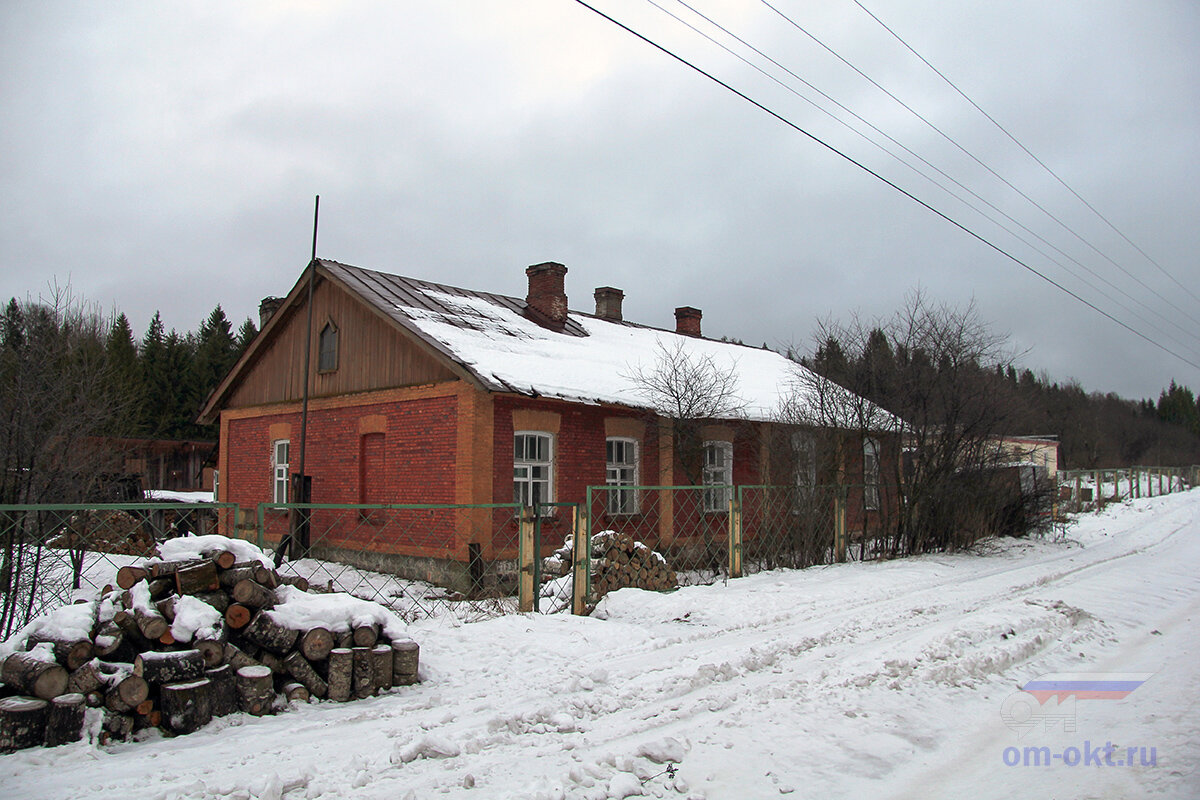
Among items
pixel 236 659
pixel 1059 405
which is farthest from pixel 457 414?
pixel 1059 405

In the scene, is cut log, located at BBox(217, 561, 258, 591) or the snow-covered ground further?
cut log, located at BBox(217, 561, 258, 591)

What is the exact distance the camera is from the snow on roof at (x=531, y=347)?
1254 cm

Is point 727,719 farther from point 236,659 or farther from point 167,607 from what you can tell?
point 167,607

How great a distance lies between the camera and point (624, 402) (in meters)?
13.3

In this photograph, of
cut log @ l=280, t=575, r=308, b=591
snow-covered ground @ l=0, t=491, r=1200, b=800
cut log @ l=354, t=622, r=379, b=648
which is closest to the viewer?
snow-covered ground @ l=0, t=491, r=1200, b=800

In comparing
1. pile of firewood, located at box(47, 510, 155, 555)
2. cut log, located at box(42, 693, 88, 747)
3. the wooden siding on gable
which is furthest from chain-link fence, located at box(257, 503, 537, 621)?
cut log, located at box(42, 693, 88, 747)

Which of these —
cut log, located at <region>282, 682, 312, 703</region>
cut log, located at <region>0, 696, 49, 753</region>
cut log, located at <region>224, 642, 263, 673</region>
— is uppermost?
cut log, located at <region>224, 642, 263, 673</region>

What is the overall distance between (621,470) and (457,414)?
3.67 metres

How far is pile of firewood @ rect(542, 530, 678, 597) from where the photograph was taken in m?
9.00

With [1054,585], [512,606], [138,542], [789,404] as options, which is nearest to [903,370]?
[789,404]

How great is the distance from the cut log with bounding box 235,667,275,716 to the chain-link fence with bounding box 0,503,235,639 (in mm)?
1416

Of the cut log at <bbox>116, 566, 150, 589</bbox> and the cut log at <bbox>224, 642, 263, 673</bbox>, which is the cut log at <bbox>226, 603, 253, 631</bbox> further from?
the cut log at <bbox>116, 566, 150, 589</bbox>

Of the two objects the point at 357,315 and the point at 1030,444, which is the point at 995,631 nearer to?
the point at 357,315

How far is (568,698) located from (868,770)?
2073 millimetres
